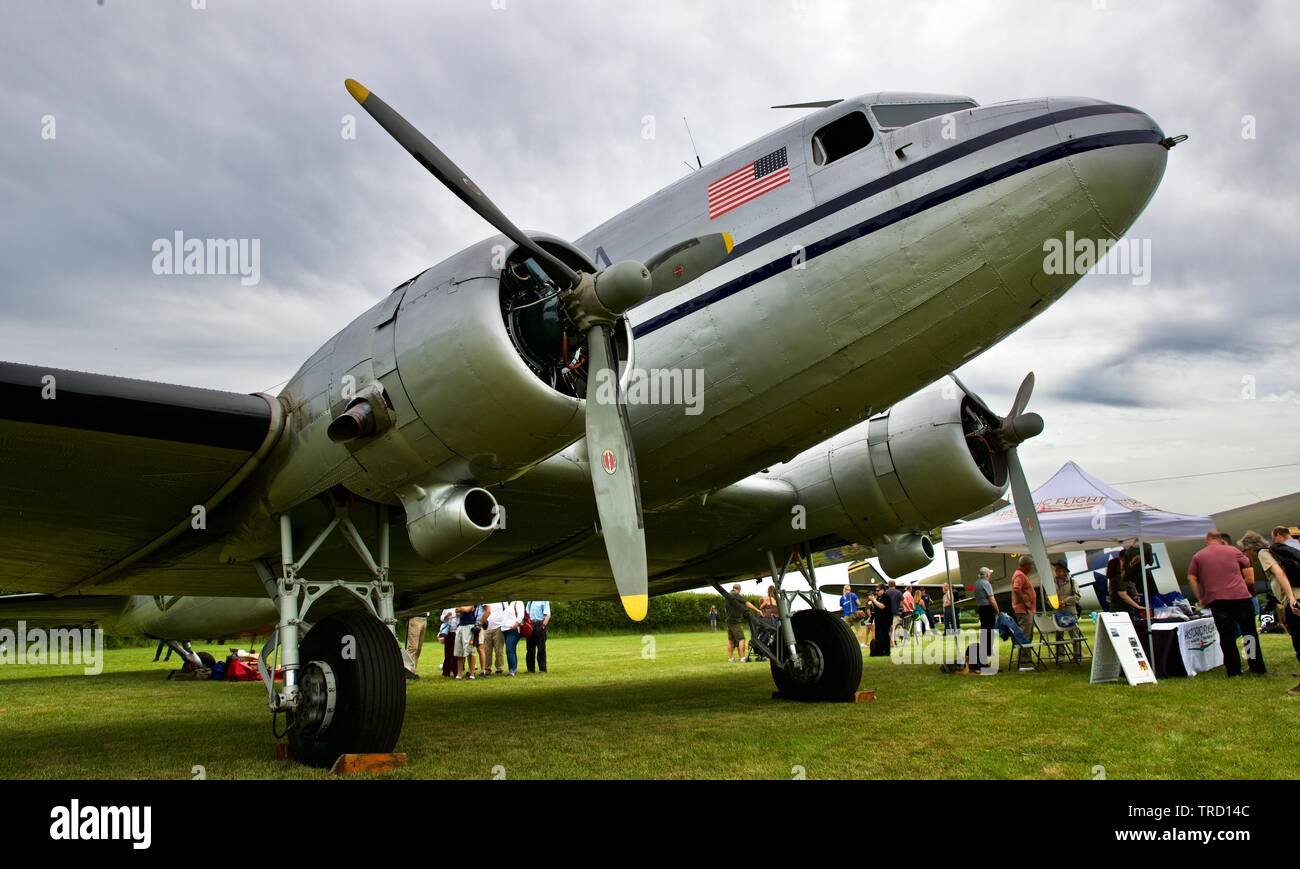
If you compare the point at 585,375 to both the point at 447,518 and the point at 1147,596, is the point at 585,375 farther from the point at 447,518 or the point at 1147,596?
the point at 1147,596

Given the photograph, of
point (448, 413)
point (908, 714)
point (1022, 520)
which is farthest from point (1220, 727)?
point (448, 413)

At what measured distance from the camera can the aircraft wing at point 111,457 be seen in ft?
17.5

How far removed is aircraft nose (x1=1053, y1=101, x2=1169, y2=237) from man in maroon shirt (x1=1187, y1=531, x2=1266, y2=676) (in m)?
6.25

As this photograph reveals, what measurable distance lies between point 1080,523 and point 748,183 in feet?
32.6

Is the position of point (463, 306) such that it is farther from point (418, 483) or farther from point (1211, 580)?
point (1211, 580)

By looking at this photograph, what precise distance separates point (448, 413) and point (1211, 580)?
9.51m

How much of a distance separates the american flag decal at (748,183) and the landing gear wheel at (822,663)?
203 inches

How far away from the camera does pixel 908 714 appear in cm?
831

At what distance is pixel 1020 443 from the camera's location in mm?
10047

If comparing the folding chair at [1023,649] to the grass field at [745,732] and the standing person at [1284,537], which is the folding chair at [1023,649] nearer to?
the grass field at [745,732]

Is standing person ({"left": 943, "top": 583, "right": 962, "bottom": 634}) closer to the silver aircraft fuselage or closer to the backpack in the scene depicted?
the backpack

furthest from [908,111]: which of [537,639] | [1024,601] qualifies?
[537,639]

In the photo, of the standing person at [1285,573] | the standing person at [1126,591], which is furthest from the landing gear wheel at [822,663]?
the standing person at [1126,591]
